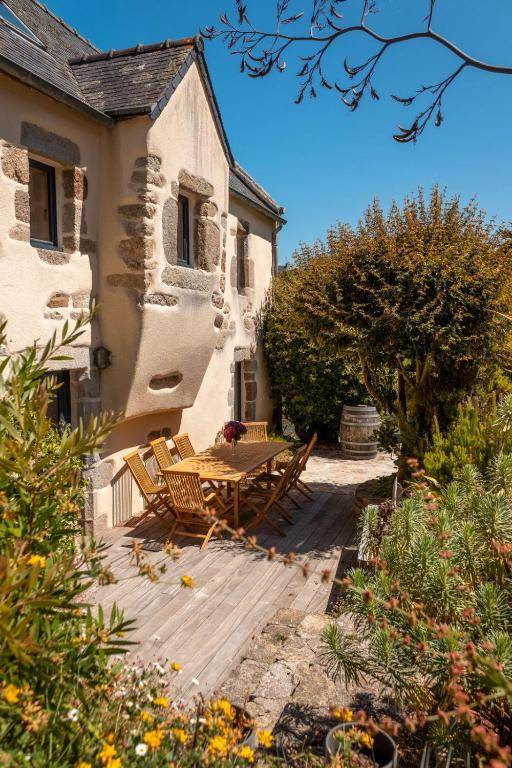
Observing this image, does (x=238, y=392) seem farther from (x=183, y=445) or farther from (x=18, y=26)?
(x=18, y=26)

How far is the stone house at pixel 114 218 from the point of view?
17.9ft

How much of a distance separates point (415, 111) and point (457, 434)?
133 inches

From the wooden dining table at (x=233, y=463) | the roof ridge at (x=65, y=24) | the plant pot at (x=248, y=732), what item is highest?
the roof ridge at (x=65, y=24)

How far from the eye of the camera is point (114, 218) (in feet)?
21.0

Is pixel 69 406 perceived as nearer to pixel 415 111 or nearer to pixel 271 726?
pixel 271 726

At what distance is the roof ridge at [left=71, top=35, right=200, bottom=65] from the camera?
22.3 feet

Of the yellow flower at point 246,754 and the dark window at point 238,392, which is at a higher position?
the dark window at point 238,392

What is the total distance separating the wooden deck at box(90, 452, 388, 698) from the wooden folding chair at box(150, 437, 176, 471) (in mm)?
802

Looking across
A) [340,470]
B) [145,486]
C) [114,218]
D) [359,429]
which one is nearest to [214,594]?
[145,486]

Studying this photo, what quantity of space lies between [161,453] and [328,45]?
570 cm

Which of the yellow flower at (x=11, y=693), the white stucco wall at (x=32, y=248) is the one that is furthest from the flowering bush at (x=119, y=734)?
the white stucco wall at (x=32, y=248)

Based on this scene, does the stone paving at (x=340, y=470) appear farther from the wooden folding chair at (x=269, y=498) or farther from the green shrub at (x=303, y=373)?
the wooden folding chair at (x=269, y=498)

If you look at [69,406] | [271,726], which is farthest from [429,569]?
[69,406]

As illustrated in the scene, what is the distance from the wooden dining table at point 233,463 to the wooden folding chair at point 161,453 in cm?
17
